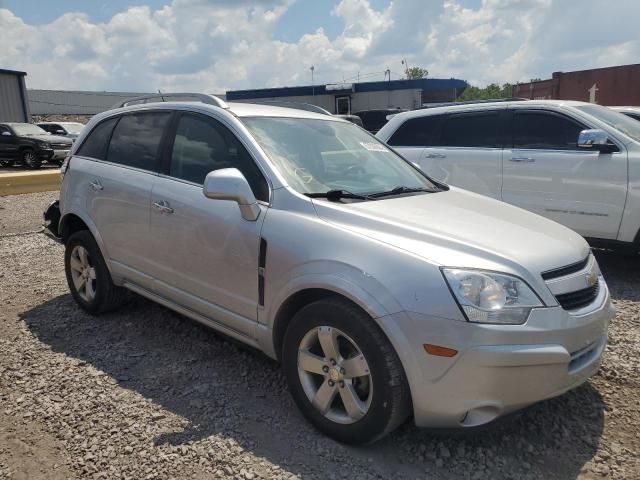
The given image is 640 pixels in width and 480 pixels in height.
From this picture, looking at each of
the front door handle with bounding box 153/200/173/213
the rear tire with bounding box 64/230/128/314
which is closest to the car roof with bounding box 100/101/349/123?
the front door handle with bounding box 153/200/173/213

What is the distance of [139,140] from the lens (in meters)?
4.20

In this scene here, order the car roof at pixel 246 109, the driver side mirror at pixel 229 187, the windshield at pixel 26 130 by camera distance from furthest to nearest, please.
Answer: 1. the windshield at pixel 26 130
2. the car roof at pixel 246 109
3. the driver side mirror at pixel 229 187

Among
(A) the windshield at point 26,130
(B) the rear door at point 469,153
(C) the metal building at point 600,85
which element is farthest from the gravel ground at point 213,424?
(C) the metal building at point 600,85

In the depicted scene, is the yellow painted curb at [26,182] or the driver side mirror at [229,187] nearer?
the driver side mirror at [229,187]

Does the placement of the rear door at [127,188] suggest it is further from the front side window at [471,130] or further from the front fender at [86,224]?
the front side window at [471,130]

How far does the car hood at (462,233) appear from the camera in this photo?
8.38ft

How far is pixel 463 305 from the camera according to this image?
238cm

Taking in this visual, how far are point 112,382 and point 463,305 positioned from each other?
94.0 inches

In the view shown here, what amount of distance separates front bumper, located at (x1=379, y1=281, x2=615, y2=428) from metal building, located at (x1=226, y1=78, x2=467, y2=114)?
2924 cm

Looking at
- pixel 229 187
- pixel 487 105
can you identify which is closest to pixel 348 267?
pixel 229 187

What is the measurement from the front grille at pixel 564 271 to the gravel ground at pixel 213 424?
2.25 feet

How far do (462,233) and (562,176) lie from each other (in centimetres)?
361

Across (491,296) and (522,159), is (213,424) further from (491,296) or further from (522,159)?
(522,159)

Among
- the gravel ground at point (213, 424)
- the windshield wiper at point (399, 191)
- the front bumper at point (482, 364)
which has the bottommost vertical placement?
the gravel ground at point (213, 424)
